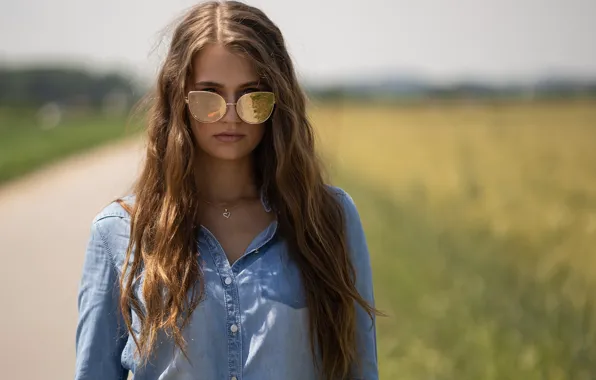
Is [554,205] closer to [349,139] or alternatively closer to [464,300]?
[464,300]

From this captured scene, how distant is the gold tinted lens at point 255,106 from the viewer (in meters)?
2.21

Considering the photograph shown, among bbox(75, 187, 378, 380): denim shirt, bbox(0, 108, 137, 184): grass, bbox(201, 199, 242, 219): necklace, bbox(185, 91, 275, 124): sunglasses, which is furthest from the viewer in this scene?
bbox(0, 108, 137, 184): grass

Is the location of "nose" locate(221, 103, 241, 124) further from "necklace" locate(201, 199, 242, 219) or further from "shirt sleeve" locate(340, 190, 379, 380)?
"shirt sleeve" locate(340, 190, 379, 380)

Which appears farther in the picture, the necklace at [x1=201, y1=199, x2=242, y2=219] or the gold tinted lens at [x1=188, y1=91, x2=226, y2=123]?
Answer: the necklace at [x1=201, y1=199, x2=242, y2=219]

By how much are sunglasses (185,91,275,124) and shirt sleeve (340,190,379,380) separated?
0.38m

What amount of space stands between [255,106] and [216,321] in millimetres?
629

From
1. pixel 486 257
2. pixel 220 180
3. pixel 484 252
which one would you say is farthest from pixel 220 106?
pixel 484 252

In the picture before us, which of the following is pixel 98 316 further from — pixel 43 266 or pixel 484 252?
pixel 484 252

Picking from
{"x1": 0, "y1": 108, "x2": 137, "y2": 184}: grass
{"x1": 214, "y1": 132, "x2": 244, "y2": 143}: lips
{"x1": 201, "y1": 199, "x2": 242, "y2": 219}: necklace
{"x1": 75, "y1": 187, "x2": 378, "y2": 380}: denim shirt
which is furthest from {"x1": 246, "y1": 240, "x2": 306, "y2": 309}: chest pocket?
{"x1": 0, "y1": 108, "x2": 137, "y2": 184}: grass

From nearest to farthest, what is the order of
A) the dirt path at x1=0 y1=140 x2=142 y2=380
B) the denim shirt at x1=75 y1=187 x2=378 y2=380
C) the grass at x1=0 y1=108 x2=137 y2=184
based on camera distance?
1. the denim shirt at x1=75 y1=187 x2=378 y2=380
2. the dirt path at x1=0 y1=140 x2=142 y2=380
3. the grass at x1=0 y1=108 x2=137 y2=184

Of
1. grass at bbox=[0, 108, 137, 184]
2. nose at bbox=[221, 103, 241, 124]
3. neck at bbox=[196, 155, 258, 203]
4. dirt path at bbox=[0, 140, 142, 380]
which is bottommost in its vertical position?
grass at bbox=[0, 108, 137, 184]

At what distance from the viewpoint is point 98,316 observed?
2143 millimetres

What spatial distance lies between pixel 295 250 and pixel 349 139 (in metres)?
24.3

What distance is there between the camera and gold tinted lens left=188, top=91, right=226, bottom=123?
2205 millimetres
